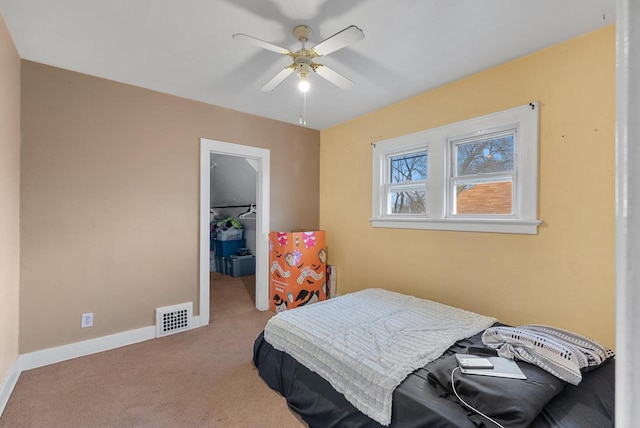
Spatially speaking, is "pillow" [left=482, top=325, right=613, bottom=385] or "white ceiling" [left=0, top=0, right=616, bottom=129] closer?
"pillow" [left=482, top=325, right=613, bottom=385]

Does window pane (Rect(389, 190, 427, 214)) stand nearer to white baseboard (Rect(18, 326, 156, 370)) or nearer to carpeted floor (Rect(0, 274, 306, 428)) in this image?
carpeted floor (Rect(0, 274, 306, 428))

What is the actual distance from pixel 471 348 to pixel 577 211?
1.26m

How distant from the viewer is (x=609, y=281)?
197 centimetres

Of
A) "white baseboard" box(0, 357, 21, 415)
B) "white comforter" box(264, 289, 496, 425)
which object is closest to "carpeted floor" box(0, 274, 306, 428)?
"white baseboard" box(0, 357, 21, 415)

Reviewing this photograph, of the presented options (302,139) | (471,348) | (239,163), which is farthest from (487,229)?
(239,163)

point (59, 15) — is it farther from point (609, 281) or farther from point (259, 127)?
point (609, 281)

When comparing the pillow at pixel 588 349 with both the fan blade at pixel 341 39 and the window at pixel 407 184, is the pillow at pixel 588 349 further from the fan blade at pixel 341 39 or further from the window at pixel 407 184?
the fan blade at pixel 341 39

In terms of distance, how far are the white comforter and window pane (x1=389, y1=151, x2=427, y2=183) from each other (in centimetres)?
129

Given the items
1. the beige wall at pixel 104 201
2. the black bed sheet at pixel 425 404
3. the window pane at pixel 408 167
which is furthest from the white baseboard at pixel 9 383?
the window pane at pixel 408 167

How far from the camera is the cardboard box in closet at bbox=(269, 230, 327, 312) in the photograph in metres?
3.50

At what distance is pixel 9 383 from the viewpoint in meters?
2.06

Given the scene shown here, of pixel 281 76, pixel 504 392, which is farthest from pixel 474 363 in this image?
pixel 281 76

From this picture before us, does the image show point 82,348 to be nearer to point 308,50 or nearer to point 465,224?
point 308,50

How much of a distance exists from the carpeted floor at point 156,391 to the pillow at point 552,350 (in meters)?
1.26
